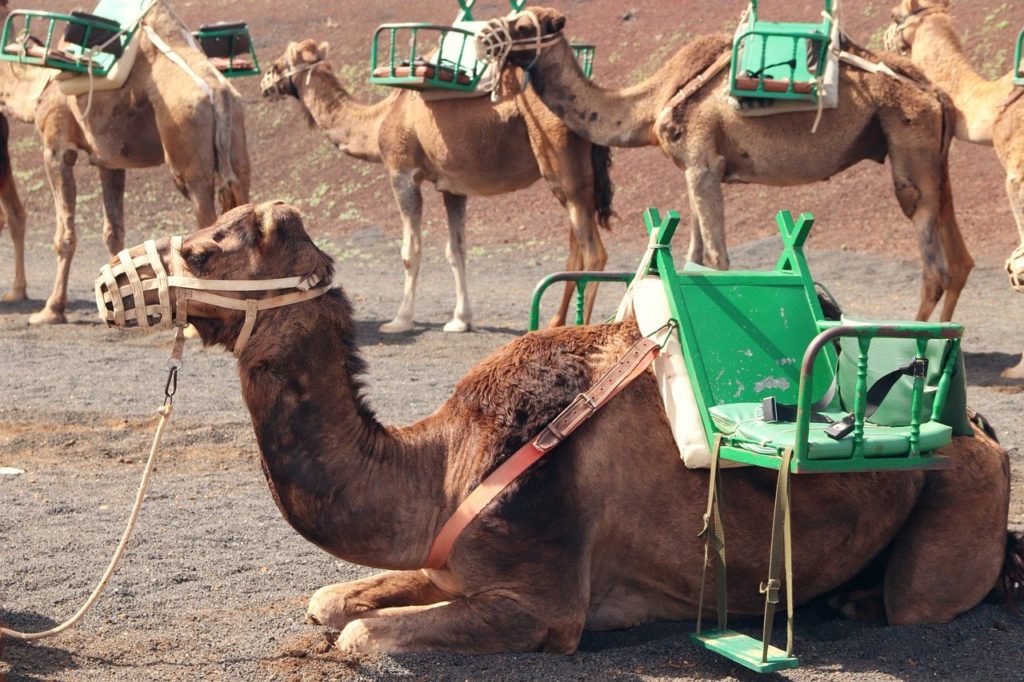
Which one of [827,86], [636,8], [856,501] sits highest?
[636,8]

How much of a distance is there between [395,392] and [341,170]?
1396 cm

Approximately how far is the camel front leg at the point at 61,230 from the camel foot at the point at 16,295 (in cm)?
90

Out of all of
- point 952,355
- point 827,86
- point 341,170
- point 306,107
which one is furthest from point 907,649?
point 341,170

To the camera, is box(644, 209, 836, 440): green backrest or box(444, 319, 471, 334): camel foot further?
box(444, 319, 471, 334): camel foot

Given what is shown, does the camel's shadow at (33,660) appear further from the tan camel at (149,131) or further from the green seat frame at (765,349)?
the tan camel at (149,131)

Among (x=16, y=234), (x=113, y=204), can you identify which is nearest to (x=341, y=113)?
(x=113, y=204)

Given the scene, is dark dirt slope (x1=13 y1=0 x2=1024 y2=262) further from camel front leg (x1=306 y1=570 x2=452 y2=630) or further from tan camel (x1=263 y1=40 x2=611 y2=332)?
camel front leg (x1=306 y1=570 x2=452 y2=630)

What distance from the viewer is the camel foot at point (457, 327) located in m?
12.2

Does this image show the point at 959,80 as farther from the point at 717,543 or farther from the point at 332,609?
the point at 332,609

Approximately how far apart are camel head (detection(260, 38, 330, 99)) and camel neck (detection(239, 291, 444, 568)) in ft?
32.5

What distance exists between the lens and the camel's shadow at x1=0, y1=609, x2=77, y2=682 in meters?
4.20

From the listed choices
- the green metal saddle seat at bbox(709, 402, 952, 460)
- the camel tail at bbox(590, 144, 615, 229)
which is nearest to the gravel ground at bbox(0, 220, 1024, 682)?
the green metal saddle seat at bbox(709, 402, 952, 460)

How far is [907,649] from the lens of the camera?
4.42 meters

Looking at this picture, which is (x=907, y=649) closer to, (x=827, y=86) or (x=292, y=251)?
(x=292, y=251)
